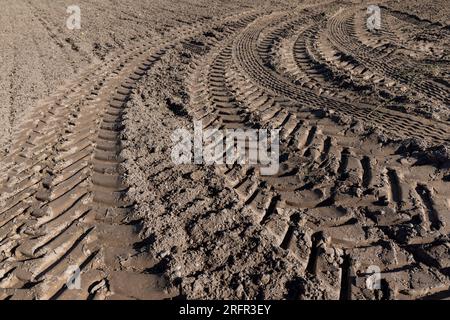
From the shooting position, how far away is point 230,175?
14.5 feet

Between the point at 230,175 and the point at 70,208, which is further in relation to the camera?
the point at 230,175

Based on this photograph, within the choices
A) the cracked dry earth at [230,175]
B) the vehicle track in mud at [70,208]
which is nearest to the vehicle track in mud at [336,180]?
the cracked dry earth at [230,175]

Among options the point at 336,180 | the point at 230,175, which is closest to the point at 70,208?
the point at 230,175

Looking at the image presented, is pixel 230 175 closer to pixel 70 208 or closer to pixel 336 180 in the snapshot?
pixel 336 180

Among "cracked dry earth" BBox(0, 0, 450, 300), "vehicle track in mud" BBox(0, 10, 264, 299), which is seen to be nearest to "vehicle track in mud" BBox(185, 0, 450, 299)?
"cracked dry earth" BBox(0, 0, 450, 300)

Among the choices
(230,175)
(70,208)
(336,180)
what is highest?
(336,180)

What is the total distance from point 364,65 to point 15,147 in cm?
606

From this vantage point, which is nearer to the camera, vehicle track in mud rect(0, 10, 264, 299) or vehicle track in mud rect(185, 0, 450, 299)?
vehicle track in mud rect(0, 10, 264, 299)

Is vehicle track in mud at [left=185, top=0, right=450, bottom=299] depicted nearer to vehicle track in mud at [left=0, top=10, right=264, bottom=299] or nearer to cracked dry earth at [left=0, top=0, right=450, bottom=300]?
cracked dry earth at [left=0, top=0, right=450, bottom=300]

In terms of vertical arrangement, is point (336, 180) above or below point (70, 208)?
above

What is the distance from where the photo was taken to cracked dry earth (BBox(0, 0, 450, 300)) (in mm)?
3238

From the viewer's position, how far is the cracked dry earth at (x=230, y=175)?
10.6 ft

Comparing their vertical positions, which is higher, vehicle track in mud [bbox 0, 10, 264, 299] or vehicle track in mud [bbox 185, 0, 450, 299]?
vehicle track in mud [bbox 185, 0, 450, 299]
